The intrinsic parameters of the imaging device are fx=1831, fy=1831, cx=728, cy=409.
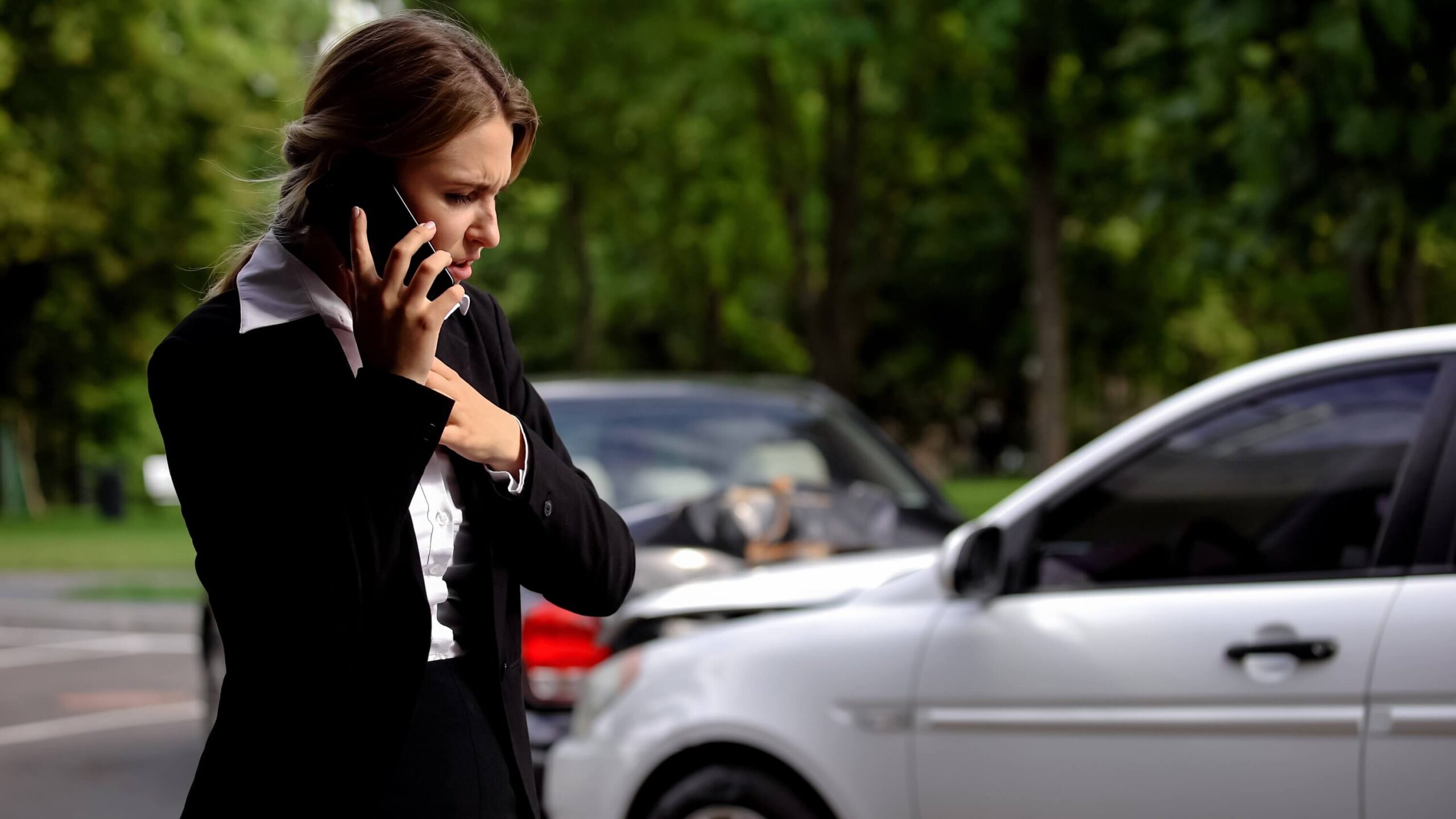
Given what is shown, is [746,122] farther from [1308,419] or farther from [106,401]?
[106,401]

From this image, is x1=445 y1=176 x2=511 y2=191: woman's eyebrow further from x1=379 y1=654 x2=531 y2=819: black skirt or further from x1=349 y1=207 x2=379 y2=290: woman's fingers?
x1=379 y1=654 x2=531 y2=819: black skirt

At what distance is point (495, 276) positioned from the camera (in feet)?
129

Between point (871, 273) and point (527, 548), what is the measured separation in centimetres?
2598

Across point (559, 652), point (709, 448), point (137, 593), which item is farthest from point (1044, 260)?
point (559, 652)

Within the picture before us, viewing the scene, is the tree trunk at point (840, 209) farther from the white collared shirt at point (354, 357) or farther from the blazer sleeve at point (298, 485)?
the blazer sleeve at point (298, 485)

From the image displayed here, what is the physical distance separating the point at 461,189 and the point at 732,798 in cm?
272

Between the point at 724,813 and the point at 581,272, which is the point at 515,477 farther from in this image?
the point at 581,272

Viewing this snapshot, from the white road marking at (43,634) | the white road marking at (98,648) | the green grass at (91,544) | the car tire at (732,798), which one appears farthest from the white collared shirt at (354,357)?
the green grass at (91,544)

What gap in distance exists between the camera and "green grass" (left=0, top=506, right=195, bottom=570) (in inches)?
836

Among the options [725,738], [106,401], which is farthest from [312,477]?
[106,401]

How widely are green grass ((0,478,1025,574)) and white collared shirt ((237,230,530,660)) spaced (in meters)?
13.1

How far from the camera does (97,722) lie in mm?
10422

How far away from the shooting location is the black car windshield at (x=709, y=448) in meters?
6.96

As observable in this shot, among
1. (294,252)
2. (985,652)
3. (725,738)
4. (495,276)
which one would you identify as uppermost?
(294,252)
